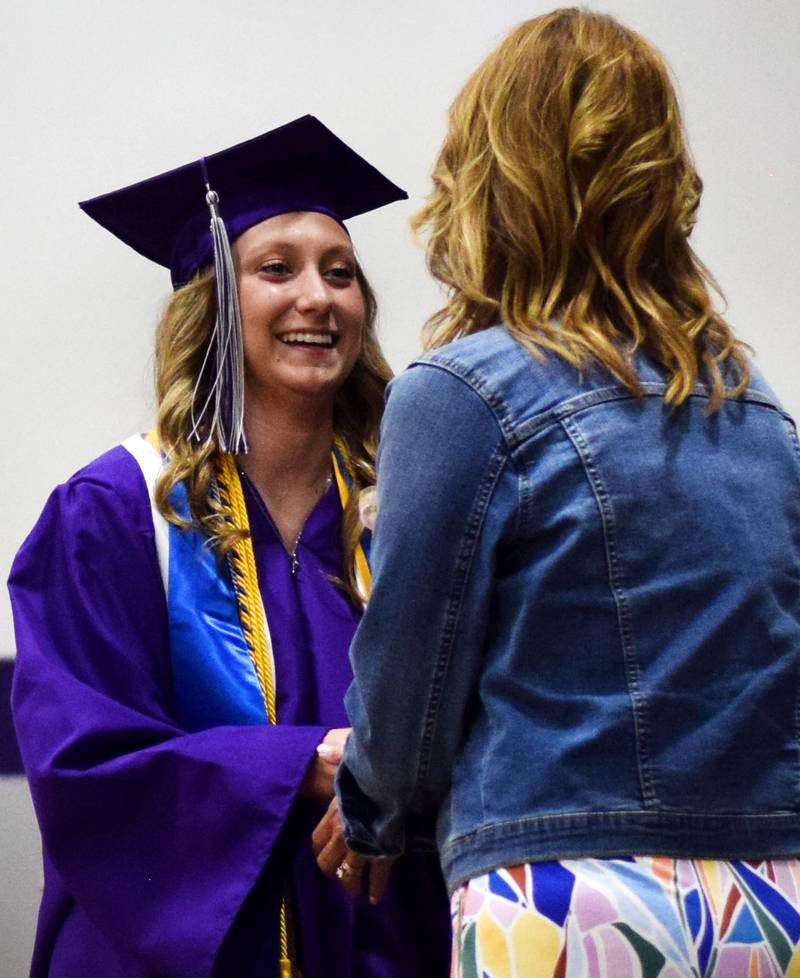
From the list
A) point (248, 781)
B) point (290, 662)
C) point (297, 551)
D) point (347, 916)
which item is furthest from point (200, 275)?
point (347, 916)

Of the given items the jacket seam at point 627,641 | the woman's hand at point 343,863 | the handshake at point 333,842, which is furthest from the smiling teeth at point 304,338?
the jacket seam at point 627,641

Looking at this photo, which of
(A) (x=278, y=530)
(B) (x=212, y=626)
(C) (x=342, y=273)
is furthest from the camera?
(C) (x=342, y=273)

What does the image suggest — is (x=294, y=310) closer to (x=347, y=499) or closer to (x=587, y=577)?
(x=347, y=499)

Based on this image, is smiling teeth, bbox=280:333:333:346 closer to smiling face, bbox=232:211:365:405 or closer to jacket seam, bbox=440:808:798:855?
smiling face, bbox=232:211:365:405

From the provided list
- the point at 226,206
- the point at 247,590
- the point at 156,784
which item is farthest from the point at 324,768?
the point at 226,206

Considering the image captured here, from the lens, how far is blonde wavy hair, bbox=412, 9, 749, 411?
141cm

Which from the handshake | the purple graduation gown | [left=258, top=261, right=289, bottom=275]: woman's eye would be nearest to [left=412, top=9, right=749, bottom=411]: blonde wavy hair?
the handshake

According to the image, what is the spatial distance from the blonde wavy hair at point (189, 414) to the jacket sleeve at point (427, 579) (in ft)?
2.56

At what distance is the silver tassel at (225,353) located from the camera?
2254 mm

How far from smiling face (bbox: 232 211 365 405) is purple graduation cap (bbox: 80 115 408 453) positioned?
0.08 ft

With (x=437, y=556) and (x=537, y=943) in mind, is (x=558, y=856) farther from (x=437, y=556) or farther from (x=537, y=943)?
(x=437, y=556)

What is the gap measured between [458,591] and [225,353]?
1.02 m

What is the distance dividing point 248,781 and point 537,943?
69cm

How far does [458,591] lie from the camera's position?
1.37 meters
